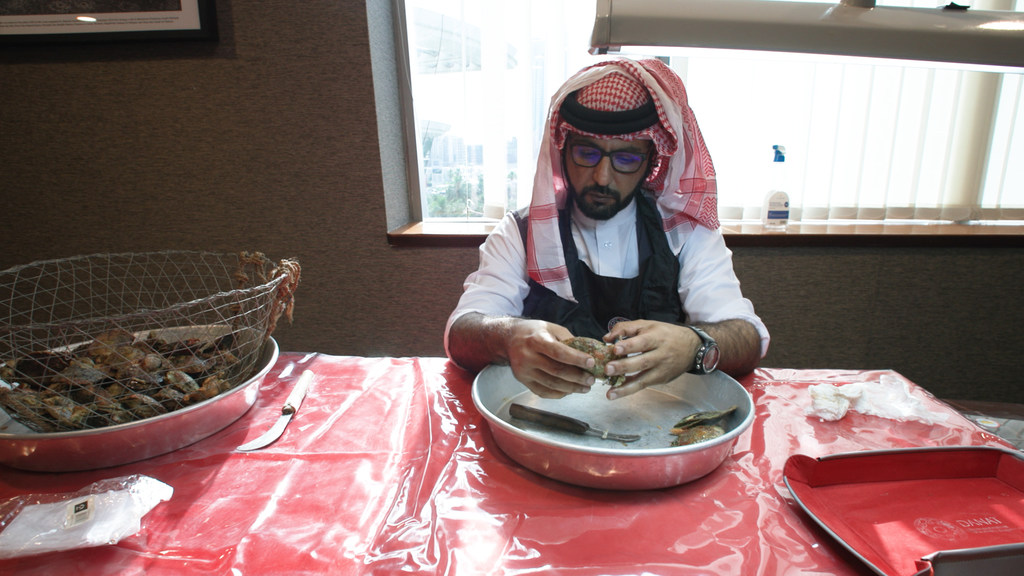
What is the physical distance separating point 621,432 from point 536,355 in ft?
0.58

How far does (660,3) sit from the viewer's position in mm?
655

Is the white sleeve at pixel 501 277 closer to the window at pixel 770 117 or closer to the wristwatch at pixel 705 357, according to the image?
the wristwatch at pixel 705 357

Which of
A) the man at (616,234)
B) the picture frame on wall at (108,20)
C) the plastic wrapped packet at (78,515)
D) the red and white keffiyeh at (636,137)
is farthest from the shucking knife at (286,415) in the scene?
the picture frame on wall at (108,20)

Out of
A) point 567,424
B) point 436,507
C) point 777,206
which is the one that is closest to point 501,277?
point 567,424

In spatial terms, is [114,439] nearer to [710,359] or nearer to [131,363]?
[131,363]

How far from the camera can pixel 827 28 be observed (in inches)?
26.0

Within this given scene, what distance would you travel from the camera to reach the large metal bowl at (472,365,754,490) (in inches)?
25.4

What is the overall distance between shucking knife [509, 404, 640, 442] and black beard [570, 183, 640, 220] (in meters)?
0.68

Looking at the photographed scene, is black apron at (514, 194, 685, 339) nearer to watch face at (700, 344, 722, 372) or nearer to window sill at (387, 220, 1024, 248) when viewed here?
watch face at (700, 344, 722, 372)

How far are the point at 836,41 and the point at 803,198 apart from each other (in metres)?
1.67

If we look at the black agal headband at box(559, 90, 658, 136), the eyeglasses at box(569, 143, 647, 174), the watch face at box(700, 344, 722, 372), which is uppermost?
the black agal headband at box(559, 90, 658, 136)

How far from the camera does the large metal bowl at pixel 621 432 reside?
65 centimetres

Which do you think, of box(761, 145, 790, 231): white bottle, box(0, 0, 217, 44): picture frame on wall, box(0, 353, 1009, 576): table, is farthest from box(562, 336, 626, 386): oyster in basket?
box(0, 0, 217, 44): picture frame on wall

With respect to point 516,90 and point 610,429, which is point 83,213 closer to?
point 516,90
